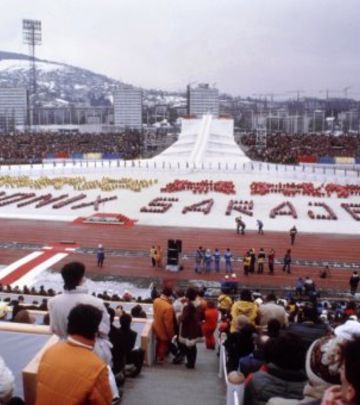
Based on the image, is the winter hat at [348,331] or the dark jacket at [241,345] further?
the dark jacket at [241,345]

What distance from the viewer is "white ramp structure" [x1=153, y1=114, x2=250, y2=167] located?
53438mm

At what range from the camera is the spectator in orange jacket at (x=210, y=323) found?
28.1ft

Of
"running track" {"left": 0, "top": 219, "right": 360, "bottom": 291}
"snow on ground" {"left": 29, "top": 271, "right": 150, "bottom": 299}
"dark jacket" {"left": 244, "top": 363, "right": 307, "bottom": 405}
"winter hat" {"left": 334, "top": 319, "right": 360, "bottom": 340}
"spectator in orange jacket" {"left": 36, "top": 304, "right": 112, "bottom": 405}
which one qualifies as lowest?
"snow on ground" {"left": 29, "top": 271, "right": 150, "bottom": 299}

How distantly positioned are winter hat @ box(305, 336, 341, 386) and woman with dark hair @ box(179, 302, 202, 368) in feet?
12.5

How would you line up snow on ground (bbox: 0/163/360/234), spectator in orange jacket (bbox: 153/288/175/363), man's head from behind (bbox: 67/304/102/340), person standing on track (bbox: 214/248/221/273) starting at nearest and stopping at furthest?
1. man's head from behind (bbox: 67/304/102/340)
2. spectator in orange jacket (bbox: 153/288/175/363)
3. person standing on track (bbox: 214/248/221/273)
4. snow on ground (bbox: 0/163/360/234)

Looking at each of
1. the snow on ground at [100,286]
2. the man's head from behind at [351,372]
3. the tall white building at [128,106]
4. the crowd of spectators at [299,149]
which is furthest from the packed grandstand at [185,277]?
the tall white building at [128,106]

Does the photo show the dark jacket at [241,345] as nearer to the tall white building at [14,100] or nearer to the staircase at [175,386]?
the staircase at [175,386]

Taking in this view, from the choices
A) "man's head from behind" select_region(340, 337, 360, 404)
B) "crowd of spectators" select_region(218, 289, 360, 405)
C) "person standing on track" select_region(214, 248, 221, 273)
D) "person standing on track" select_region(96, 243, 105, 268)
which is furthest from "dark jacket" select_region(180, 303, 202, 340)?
"person standing on track" select_region(96, 243, 105, 268)

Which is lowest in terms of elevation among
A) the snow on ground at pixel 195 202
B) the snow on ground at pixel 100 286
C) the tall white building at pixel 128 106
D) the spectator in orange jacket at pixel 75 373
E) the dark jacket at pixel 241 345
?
the snow on ground at pixel 100 286

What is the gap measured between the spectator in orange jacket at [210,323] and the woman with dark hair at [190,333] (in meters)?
1.25

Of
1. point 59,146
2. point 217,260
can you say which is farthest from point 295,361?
point 59,146

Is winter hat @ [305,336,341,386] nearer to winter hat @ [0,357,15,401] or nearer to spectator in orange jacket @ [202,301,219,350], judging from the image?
winter hat @ [0,357,15,401]

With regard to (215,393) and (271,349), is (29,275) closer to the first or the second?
(215,393)

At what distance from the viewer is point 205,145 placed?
193 ft
